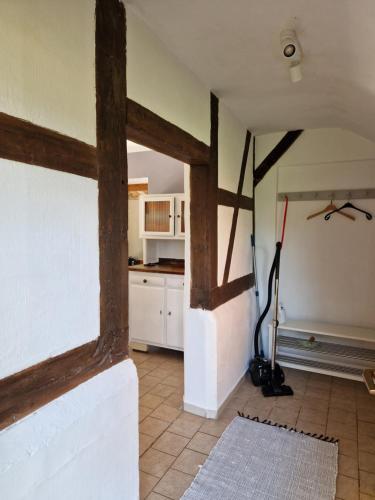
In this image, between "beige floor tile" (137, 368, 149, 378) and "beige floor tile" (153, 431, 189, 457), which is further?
"beige floor tile" (137, 368, 149, 378)

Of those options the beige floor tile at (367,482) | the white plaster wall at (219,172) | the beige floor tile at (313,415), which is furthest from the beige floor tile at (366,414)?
the white plaster wall at (219,172)

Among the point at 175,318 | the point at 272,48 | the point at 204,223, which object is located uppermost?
the point at 272,48

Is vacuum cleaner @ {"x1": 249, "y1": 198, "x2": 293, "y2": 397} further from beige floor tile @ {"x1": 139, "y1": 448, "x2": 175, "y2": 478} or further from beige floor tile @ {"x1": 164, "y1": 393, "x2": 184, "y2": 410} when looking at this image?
beige floor tile @ {"x1": 139, "y1": 448, "x2": 175, "y2": 478}

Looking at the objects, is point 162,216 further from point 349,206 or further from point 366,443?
point 366,443

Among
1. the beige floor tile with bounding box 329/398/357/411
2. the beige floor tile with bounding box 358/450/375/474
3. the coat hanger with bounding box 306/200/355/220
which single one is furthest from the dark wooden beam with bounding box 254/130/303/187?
the beige floor tile with bounding box 358/450/375/474

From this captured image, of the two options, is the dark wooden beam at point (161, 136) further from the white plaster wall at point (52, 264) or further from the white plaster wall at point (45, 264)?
the white plaster wall at point (45, 264)

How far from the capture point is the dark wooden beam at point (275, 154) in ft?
11.6

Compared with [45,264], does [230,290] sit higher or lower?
lower

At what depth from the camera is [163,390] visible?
3.08m

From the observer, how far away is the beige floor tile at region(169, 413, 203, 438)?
246cm

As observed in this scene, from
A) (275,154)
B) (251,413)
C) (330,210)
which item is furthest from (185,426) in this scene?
(275,154)

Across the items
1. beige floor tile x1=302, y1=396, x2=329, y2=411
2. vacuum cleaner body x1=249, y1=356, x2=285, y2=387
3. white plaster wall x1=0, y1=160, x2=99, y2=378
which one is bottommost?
beige floor tile x1=302, y1=396, x2=329, y2=411

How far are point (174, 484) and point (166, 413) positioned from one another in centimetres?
75

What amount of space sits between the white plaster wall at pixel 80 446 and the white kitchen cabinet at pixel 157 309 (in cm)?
206
